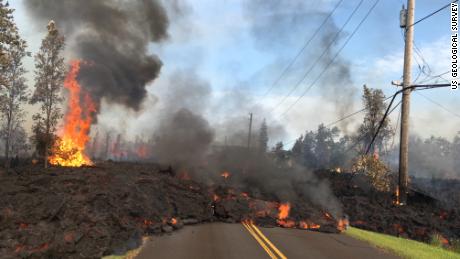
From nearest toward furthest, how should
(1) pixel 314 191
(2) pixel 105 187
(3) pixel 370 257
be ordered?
(3) pixel 370 257 → (2) pixel 105 187 → (1) pixel 314 191

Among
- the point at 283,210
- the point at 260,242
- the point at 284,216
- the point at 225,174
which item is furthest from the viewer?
the point at 225,174

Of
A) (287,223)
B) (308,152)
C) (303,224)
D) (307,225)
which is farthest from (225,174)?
(308,152)

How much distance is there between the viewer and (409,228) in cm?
2053

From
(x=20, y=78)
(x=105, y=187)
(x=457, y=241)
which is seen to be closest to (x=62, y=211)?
(x=105, y=187)

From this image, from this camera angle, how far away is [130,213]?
1567 centimetres

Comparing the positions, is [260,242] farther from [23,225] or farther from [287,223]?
[23,225]

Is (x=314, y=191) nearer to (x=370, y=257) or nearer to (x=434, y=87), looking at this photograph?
(x=434, y=87)

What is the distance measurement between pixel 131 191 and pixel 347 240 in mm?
9879

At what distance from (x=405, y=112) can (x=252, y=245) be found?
10908 mm

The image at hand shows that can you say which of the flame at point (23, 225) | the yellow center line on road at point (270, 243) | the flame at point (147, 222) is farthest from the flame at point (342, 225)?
the flame at point (23, 225)

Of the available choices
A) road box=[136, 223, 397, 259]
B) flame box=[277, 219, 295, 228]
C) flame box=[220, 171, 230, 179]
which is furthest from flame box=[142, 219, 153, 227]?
flame box=[220, 171, 230, 179]

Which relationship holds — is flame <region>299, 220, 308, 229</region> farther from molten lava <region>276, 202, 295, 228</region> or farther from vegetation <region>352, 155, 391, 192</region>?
vegetation <region>352, 155, 391, 192</region>

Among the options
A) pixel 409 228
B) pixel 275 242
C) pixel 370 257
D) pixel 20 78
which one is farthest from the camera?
pixel 20 78

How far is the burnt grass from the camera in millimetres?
10602
